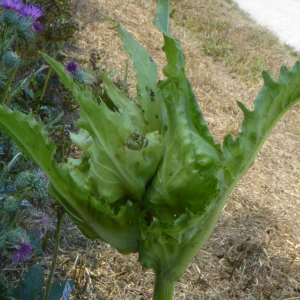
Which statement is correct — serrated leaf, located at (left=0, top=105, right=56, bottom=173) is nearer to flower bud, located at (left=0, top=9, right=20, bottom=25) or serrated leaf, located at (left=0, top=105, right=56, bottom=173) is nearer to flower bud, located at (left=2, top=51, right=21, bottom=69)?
flower bud, located at (left=2, top=51, right=21, bottom=69)

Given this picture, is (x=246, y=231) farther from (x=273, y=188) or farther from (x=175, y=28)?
(x=175, y=28)

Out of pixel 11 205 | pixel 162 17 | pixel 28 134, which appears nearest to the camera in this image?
pixel 28 134

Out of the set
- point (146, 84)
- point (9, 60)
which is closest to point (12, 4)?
point (9, 60)

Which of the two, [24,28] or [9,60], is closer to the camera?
[9,60]

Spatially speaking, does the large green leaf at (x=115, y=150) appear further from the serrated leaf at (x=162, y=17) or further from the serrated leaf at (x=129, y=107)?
the serrated leaf at (x=162, y=17)

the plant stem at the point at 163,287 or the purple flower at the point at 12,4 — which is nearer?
the plant stem at the point at 163,287

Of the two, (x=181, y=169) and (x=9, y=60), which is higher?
(x=9, y=60)

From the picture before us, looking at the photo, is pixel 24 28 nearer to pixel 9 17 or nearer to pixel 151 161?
pixel 9 17

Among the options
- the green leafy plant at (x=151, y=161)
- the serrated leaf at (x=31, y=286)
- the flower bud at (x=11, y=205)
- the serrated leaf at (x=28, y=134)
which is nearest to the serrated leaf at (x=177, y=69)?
the green leafy plant at (x=151, y=161)
